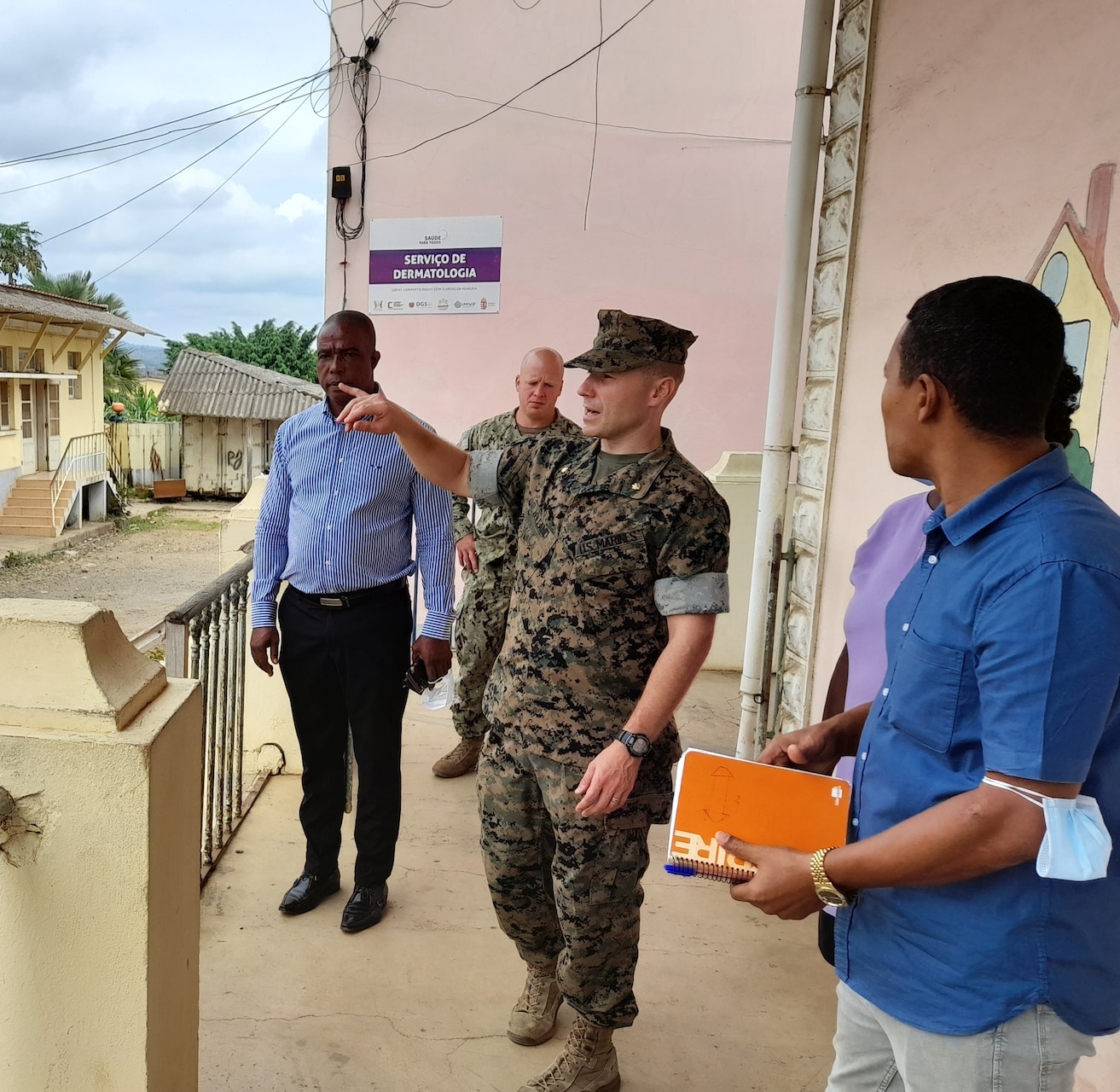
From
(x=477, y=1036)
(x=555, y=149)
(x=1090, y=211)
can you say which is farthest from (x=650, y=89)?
(x=477, y=1036)

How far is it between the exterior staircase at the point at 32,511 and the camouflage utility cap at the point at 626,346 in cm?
2020

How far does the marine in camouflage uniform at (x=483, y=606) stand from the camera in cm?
387

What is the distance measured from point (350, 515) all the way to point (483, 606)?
1.24 meters

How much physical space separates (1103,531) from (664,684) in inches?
40.5

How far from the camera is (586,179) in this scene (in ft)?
21.5

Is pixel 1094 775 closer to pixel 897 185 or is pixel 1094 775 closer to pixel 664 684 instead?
pixel 664 684

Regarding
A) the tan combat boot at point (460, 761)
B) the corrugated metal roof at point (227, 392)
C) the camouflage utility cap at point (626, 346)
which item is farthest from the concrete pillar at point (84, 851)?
the corrugated metal roof at point (227, 392)

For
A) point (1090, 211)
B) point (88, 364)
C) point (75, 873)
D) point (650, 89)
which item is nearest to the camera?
point (75, 873)

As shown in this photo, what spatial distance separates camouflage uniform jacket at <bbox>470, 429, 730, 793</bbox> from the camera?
2.04 meters

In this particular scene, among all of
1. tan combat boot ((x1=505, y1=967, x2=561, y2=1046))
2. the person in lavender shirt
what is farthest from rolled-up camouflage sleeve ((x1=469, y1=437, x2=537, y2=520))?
tan combat boot ((x1=505, y1=967, x2=561, y2=1046))

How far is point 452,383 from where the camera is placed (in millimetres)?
6664

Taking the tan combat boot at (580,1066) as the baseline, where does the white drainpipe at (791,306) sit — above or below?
above

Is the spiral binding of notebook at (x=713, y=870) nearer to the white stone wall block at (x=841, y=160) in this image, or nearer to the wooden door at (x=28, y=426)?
the white stone wall block at (x=841, y=160)

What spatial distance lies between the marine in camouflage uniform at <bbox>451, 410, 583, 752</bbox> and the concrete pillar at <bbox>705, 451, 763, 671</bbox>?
2.17 metres
